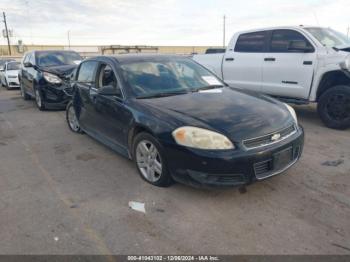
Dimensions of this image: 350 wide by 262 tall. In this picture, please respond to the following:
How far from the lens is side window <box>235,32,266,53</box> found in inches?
261

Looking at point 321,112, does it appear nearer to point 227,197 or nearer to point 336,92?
point 336,92

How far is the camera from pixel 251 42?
6.85 meters

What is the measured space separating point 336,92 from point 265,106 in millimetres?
2696

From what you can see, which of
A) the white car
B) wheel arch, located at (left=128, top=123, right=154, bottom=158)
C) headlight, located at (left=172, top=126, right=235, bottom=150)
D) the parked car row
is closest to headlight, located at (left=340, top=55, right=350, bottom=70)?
the parked car row

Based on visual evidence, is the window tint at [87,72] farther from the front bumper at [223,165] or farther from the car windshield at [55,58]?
the car windshield at [55,58]

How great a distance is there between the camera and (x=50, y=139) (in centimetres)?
579

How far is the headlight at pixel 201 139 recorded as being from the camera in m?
2.96

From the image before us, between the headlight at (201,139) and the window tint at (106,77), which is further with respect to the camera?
the window tint at (106,77)

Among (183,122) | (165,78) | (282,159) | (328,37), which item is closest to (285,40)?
(328,37)

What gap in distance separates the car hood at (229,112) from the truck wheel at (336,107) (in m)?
2.34

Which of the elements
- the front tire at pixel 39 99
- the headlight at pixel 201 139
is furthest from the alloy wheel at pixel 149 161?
the front tire at pixel 39 99

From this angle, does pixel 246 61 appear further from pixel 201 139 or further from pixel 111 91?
pixel 201 139

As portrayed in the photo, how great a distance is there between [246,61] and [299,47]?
50.9 inches

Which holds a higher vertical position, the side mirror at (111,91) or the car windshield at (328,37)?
the car windshield at (328,37)
